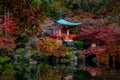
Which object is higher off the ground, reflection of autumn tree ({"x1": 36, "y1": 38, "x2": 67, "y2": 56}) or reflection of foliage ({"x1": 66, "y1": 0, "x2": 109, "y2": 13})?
reflection of foliage ({"x1": 66, "y1": 0, "x2": 109, "y2": 13})

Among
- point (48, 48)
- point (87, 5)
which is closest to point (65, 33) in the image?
point (87, 5)

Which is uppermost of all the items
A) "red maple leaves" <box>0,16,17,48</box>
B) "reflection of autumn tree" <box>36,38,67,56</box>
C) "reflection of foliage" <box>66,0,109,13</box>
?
"reflection of foliage" <box>66,0,109,13</box>

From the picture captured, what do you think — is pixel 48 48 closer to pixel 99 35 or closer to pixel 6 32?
pixel 6 32

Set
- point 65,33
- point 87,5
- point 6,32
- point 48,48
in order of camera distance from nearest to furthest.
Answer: point 6,32 < point 48,48 < point 65,33 < point 87,5

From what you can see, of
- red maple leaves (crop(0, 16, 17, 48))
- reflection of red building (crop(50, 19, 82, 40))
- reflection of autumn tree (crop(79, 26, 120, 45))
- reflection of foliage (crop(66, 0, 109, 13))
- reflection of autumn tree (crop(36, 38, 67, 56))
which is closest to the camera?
red maple leaves (crop(0, 16, 17, 48))

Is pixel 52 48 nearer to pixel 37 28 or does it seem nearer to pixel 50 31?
pixel 50 31

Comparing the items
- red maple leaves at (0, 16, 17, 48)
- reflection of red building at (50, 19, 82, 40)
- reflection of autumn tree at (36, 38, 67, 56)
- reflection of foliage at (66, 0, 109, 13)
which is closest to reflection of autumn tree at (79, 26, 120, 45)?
reflection of red building at (50, 19, 82, 40)

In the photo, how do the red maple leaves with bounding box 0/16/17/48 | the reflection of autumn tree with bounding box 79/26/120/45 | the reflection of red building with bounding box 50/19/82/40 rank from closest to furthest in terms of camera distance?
1. the red maple leaves with bounding box 0/16/17/48
2. the reflection of autumn tree with bounding box 79/26/120/45
3. the reflection of red building with bounding box 50/19/82/40

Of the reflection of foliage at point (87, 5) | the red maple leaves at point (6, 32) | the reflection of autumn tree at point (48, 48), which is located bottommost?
the reflection of autumn tree at point (48, 48)

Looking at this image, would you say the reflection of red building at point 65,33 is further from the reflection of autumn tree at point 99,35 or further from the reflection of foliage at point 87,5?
the reflection of foliage at point 87,5

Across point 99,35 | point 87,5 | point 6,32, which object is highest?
point 87,5

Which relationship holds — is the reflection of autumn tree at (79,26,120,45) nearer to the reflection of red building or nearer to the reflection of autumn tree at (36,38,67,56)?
the reflection of red building

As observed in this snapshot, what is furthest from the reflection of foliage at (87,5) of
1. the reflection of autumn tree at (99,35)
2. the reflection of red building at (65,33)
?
the reflection of autumn tree at (99,35)

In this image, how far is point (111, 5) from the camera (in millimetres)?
6656
